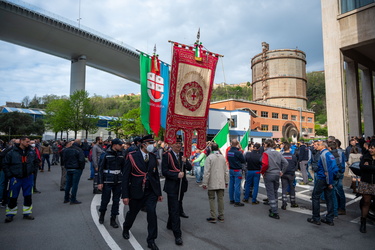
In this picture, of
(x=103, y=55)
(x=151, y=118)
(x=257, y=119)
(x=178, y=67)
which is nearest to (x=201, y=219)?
(x=178, y=67)

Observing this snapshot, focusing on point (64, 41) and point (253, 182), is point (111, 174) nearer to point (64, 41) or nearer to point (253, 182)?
point (253, 182)

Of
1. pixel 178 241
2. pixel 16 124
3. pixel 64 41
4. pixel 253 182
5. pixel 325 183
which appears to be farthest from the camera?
pixel 64 41

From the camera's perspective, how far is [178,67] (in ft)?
23.1

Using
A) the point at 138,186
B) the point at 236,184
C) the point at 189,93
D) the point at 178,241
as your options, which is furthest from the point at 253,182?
the point at 138,186

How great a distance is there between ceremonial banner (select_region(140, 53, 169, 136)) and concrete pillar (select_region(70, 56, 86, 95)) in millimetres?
44936

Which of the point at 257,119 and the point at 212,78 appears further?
the point at 257,119

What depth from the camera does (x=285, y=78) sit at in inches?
2623

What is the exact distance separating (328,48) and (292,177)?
46.4 feet

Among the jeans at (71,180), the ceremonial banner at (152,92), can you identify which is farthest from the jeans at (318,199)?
the ceremonial banner at (152,92)

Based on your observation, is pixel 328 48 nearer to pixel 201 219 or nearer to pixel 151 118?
pixel 151 118

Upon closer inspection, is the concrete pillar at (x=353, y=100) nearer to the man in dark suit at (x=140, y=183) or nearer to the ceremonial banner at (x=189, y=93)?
the ceremonial banner at (x=189, y=93)

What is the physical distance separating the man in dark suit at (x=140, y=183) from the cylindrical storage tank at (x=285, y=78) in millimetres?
67260

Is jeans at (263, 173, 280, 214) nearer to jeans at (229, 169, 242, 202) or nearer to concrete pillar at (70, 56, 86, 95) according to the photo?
jeans at (229, 169, 242, 202)

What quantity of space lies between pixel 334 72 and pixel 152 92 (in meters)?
13.0
